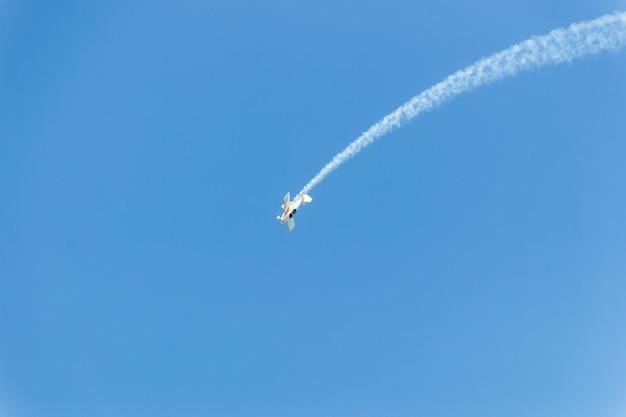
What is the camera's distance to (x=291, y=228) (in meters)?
58.1

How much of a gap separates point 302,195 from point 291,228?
7.62 feet

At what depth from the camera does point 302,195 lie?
5791 cm
